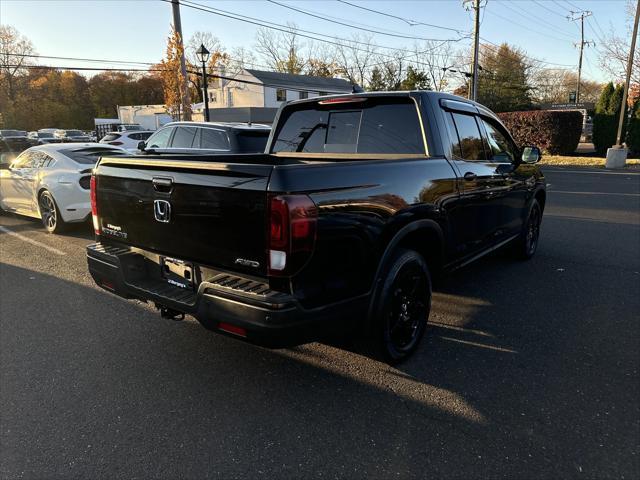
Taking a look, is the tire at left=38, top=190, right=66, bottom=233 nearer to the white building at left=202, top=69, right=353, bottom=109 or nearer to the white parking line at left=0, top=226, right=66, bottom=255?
the white parking line at left=0, top=226, right=66, bottom=255

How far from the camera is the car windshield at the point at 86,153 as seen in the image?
774cm

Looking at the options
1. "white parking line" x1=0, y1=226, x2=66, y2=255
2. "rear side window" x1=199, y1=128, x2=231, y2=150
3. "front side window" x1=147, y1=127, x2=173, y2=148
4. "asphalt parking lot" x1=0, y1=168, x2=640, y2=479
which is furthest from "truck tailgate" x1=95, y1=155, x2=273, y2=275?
"front side window" x1=147, y1=127, x2=173, y2=148

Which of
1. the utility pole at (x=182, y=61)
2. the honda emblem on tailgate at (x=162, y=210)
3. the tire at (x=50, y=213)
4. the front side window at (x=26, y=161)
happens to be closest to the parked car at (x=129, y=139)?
the utility pole at (x=182, y=61)

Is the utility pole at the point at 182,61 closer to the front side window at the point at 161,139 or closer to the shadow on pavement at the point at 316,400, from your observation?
the front side window at the point at 161,139

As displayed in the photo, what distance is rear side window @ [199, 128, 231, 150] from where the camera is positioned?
8.54m

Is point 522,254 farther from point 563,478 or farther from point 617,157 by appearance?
point 617,157

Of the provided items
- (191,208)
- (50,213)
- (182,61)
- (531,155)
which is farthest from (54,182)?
(182,61)

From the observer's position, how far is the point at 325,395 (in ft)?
9.97

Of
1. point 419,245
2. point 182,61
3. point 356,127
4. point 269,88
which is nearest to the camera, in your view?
point 419,245

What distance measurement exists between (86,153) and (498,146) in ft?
22.0

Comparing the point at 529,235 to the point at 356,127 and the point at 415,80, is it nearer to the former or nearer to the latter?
the point at 356,127

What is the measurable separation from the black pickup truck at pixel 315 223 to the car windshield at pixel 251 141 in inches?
156

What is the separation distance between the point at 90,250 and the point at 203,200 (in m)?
1.38

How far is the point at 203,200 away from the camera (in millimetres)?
2732
